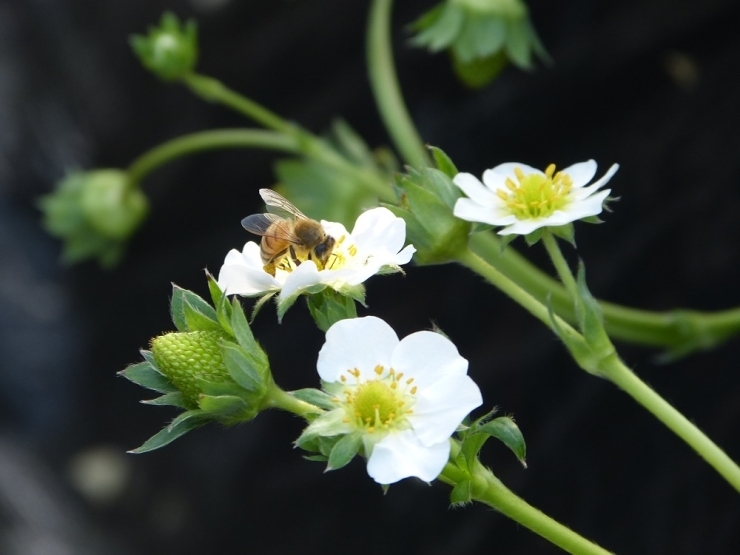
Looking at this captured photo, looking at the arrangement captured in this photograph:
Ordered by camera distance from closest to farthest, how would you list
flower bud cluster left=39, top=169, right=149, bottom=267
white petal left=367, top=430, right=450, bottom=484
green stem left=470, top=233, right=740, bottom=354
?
1. white petal left=367, top=430, right=450, bottom=484
2. green stem left=470, top=233, right=740, bottom=354
3. flower bud cluster left=39, top=169, right=149, bottom=267

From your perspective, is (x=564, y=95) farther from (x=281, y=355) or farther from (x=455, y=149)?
(x=281, y=355)

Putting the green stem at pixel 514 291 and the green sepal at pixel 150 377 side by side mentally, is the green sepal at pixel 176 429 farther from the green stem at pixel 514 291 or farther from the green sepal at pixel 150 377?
the green stem at pixel 514 291

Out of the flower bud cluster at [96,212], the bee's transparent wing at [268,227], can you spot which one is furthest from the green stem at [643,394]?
the flower bud cluster at [96,212]

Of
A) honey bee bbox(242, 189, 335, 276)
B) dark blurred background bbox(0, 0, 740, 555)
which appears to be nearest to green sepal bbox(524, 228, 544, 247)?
honey bee bbox(242, 189, 335, 276)

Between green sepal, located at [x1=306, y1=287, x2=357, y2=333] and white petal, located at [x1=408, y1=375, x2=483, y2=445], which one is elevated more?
green sepal, located at [x1=306, y1=287, x2=357, y2=333]

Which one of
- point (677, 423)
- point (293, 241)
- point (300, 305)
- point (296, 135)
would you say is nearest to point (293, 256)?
point (293, 241)

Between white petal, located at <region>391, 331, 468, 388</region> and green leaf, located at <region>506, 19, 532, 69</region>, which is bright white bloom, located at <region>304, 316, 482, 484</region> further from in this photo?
green leaf, located at <region>506, 19, 532, 69</region>

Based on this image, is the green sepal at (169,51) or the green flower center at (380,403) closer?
the green flower center at (380,403)
